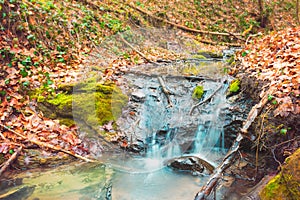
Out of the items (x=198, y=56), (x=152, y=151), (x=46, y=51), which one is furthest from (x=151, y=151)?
(x=198, y=56)

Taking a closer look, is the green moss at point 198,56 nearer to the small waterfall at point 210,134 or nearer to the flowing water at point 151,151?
the flowing water at point 151,151

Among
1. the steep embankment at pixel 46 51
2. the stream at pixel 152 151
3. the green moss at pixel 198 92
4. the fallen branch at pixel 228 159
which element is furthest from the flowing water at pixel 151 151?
the fallen branch at pixel 228 159

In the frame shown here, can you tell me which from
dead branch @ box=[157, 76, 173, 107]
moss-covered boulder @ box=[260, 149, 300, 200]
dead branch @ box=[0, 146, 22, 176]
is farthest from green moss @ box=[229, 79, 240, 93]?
dead branch @ box=[0, 146, 22, 176]

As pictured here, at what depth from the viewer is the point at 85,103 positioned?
5398 millimetres

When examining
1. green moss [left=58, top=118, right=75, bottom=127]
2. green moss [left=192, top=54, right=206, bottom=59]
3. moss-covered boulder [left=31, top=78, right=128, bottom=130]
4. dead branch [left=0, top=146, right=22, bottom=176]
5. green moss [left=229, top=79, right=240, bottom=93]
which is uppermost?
green moss [left=192, top=54, right=206, bottom=59]

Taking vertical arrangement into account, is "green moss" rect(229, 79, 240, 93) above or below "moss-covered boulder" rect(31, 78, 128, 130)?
above

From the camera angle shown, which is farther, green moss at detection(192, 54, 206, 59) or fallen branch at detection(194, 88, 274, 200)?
green moss at detection(192, 54, 206, 59)

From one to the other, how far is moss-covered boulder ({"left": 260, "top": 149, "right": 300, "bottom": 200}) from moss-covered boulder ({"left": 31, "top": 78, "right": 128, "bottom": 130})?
3405 millimetres

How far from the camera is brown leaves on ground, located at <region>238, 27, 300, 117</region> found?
369 centimetres

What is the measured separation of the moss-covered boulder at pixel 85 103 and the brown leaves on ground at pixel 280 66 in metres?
2.90

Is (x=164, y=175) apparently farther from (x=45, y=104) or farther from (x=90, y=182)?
(x=45, y=104)

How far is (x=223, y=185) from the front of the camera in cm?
397

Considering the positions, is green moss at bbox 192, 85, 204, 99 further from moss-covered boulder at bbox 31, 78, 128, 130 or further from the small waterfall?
moss-covered boulder at bbox 31, 78, 128, 130

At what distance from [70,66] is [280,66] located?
4.70 m
